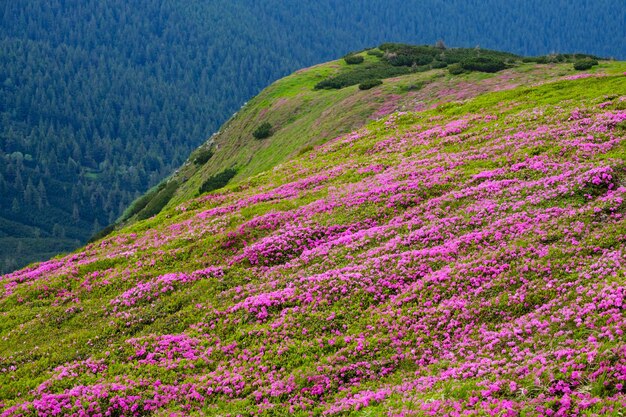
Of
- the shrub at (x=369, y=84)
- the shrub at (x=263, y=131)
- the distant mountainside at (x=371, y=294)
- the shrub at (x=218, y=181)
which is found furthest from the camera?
the shrub at (x=263, y=131)

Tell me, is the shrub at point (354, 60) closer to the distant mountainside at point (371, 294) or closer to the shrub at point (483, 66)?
the shrub at point (483, 66)

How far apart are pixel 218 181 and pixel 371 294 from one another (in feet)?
160

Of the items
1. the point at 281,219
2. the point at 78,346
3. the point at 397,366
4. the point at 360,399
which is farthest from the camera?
the point at 281,219

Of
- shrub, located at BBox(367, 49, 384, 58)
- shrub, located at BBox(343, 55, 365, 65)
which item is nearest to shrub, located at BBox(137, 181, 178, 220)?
shrub, located at BBox(343, 55, 365, 65)

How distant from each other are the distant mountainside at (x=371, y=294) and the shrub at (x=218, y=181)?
77.3 feet

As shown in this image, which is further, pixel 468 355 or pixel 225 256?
pixel 225 256

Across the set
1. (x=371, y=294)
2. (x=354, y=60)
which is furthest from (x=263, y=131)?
(x=371, y=294)

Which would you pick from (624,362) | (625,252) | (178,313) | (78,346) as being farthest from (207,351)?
(625,252)

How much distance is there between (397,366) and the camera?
1695 centimetres

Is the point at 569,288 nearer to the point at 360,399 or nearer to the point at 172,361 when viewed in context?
the point at 360,399

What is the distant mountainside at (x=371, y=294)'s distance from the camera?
15.2 metres

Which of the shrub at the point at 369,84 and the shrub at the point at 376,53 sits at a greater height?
the shrub at the point at 376,53

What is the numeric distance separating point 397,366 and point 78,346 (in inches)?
543

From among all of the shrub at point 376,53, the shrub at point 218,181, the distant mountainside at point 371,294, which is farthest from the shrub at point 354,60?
the distant mountainside at point 371,294
